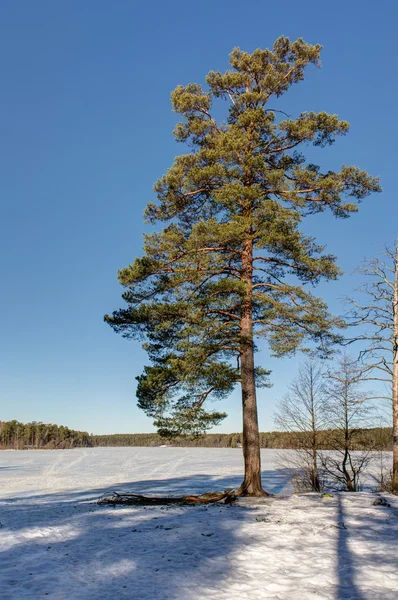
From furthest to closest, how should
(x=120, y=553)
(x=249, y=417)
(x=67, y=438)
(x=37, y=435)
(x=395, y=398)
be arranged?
(x=67, y=438)
(x=37, y=435)
(x=395, y=398)
(x=249, y=417)
(x=120, y=553)

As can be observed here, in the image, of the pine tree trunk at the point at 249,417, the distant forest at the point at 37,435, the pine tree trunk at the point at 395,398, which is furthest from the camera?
the distant forest at the point at 37,435

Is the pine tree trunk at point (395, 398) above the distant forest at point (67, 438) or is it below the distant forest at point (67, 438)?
above

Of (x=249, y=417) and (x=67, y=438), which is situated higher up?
(x=249, y=417)

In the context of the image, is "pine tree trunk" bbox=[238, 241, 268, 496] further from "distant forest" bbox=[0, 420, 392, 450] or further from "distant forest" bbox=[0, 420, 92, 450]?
"distant forest" bbox=[0, 420, 92, 450]

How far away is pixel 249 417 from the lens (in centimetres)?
1375

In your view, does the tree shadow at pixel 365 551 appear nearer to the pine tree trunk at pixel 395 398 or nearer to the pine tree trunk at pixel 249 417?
the pine tree trunk at pixel 249 417

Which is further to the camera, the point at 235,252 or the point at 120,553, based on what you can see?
the point at 235,252

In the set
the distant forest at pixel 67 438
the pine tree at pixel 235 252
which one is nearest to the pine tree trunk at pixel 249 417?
the pine tree at pixel 235 252

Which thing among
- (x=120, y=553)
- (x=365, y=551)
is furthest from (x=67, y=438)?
(x=365, y=551)

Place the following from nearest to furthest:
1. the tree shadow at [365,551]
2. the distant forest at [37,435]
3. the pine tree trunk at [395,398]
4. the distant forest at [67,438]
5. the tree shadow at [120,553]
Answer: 1. the tree shadow at [365,551]
2. the tree shadow at [120,553]
3. the pine tree trunk at [395,398]
4. the distant forest at [67,438]
5. the distant forest at [37,435]

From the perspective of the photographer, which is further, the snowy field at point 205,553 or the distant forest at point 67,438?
the distant forest at point 67,438

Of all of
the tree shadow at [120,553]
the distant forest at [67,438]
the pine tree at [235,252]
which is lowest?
the distant forest at [67,438]

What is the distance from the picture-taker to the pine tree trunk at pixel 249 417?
1352cm

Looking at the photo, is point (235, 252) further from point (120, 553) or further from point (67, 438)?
point (67, 438)
